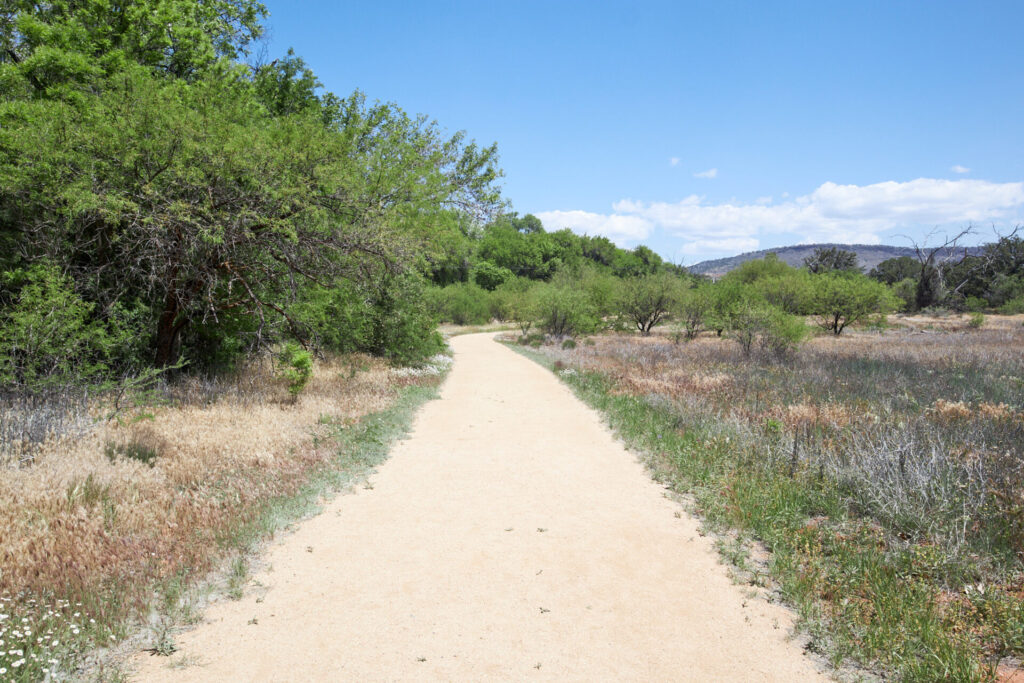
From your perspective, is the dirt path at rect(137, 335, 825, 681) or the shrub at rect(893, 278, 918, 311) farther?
the shrub at rect(893, 278, 918, 311)

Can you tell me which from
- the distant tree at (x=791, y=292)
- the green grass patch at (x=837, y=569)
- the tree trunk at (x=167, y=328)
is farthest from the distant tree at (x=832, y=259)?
the tree trunk at (x=167, y=328)

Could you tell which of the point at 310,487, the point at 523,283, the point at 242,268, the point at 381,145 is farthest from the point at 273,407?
the point at 523,283

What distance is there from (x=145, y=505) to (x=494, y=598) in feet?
12.9

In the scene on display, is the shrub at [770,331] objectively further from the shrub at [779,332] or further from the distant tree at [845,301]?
the distant tree at [845,301]

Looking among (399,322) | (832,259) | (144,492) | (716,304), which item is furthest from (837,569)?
(832,259)

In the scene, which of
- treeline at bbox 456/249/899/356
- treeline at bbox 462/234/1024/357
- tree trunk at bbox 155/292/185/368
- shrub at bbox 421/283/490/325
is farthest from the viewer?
shrub at bbox 421/283/490/325

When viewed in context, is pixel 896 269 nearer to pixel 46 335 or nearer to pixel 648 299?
pixel 648 299

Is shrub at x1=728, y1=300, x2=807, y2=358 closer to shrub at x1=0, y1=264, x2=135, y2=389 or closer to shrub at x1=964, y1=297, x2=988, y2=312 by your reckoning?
shrub at x1=0, y1=264, x2=135, y2=389

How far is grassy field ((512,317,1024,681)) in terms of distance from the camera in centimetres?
382

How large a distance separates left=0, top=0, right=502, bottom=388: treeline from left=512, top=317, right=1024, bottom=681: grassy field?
775 cm

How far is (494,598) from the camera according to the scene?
444 cm

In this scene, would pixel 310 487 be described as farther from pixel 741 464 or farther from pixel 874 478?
pixel 874 478

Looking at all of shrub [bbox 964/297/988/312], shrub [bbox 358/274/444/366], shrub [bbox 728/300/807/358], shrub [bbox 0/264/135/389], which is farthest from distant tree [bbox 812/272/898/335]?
shrub [bbox 0/264/135/389]

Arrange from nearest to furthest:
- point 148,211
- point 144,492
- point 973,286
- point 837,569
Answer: point 837,569
point 144,492
point 148,211
point 973,286
